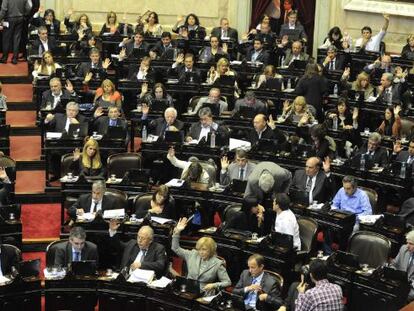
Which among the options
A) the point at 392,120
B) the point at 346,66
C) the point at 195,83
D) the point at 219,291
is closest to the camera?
the point at 219,291

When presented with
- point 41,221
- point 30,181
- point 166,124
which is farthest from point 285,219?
point 30,181

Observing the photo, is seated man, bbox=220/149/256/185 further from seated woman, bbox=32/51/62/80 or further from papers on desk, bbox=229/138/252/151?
seated woman, bbox=32/51/62/80

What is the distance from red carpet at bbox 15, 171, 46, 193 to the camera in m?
15.3

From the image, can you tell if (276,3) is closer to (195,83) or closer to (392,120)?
(195,83)

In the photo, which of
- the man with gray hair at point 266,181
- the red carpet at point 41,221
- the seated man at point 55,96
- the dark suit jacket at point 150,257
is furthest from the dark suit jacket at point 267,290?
the seated man at point 55,96

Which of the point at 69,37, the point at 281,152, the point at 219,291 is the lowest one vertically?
the point at 219,291

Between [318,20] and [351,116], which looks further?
[318,20]

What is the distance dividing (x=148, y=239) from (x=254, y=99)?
5.28 metres

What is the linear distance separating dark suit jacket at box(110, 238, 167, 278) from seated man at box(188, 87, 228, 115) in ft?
16.0

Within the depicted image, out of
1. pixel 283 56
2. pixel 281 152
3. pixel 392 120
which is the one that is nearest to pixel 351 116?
pixel 392 120

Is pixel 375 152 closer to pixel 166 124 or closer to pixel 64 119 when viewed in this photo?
pixel 166 124

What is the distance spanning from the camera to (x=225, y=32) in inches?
832

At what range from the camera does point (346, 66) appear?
19391 mm

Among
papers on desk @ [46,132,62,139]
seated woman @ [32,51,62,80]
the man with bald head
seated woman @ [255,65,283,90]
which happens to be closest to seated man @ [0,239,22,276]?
papers on desk @ [46,132,62,139]
